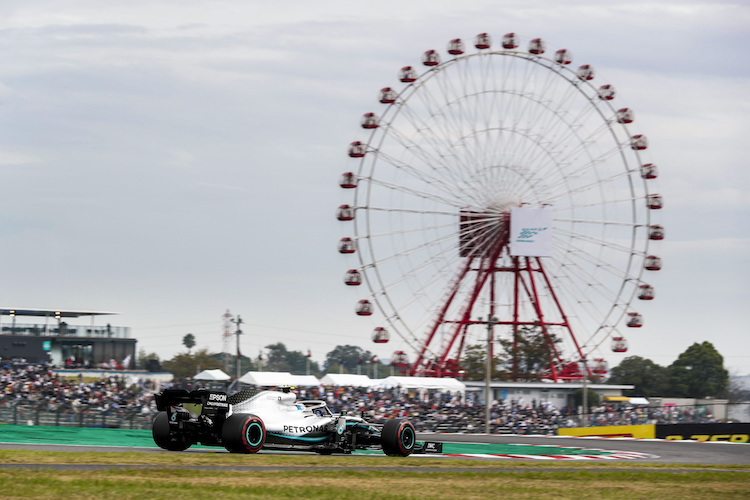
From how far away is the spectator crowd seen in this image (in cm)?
4247

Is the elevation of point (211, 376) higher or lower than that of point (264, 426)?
higher

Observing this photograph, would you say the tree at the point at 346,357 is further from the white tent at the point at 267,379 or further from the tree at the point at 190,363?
the white tent at the point at 267,379

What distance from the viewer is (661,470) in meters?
23.5

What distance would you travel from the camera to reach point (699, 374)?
132 m

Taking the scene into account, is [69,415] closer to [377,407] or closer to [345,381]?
[377,407]

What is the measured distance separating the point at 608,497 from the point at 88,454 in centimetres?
1097

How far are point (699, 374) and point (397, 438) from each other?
11541cm

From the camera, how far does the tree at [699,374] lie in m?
127

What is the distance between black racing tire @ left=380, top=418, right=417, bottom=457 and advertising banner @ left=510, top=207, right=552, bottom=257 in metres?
35.5

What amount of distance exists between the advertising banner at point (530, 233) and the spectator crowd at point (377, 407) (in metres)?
9.57

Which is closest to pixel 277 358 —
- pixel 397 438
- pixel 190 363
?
pixel 190 363

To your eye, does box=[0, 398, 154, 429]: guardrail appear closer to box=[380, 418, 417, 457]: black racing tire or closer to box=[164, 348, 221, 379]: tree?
box=[380, 418, 417, 457]: black racing tire

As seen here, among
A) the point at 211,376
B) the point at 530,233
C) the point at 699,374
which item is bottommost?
the point at 211,376

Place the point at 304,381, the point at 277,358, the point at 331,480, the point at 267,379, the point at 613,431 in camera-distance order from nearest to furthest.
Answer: the point at 331,480 → the point at 267,379 → the point at 613,431 → the point at 304,381 → the point at 277,358
